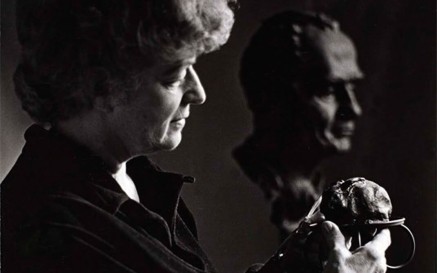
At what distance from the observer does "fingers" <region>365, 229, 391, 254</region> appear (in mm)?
870

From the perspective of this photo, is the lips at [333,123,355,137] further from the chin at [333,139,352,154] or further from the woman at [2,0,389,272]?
the woman at [2,0,389,272]

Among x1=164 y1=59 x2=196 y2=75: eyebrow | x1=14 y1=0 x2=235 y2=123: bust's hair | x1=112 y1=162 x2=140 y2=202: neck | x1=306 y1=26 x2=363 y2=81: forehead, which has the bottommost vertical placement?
x1=306 y1=26 x2=363 y2=81: forehead

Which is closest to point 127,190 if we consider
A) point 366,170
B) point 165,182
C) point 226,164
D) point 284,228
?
point 165,182

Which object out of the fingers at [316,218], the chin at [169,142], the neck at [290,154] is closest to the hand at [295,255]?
the fingers at [316,218]

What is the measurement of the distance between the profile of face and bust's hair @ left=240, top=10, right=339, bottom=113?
0.01m

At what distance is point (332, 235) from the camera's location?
2.86 ft

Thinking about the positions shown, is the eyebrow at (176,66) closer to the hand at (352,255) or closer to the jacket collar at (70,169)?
the jacket collar at (70,169)

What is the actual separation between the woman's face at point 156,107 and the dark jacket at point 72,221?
6cm

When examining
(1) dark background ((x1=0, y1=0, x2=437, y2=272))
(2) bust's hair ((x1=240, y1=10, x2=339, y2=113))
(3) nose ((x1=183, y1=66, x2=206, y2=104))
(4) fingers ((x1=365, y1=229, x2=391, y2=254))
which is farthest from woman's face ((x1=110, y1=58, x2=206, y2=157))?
(4) fingers ((x1=365, y1=229, x2=391, y2=254))

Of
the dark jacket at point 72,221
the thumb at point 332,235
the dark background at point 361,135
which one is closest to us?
the dark jacket at point 72,221

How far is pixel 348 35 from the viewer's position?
108 cm

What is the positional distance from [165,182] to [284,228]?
25 cm

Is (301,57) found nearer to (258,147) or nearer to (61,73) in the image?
(258,147)

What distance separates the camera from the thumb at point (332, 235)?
86cm
